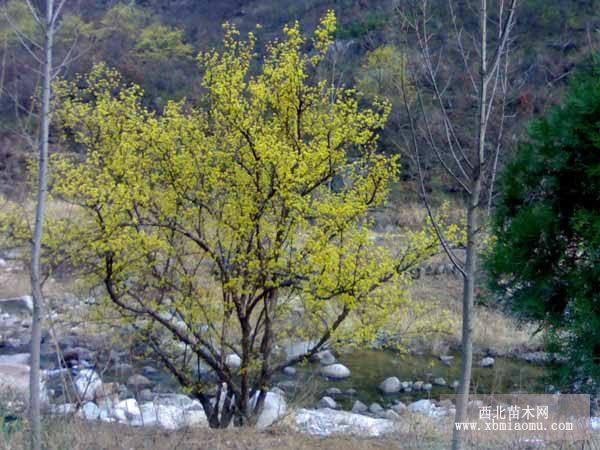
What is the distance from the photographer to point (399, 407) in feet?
31.8

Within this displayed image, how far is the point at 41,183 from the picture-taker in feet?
11.5

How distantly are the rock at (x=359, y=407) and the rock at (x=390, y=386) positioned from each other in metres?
0.83

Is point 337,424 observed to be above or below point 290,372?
below

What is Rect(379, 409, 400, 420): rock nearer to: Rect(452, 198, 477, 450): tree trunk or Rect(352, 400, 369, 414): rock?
Rect(352, 400, 369, 414): rock

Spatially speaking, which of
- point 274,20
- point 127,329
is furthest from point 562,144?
point 274,20

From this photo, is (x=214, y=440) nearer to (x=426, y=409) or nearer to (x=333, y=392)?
(x=426, y=409)

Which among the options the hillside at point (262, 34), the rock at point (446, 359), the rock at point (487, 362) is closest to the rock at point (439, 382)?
the rock at point (446, 359)

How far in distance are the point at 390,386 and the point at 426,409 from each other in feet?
6.20

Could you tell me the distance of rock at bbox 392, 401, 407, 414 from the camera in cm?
934

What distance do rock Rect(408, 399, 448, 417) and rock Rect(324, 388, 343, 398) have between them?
1.25m

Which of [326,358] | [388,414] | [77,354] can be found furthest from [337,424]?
[77,354]

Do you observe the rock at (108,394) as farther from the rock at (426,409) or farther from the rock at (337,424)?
the rock at (426,409)

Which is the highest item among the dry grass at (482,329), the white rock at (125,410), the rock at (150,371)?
the dry grass at (482,329)

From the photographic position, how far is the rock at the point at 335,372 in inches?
448
